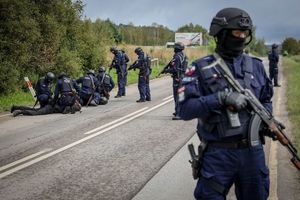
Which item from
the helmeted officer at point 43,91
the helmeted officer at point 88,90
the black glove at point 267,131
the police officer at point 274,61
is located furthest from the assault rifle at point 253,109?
the police officer at point 274,61

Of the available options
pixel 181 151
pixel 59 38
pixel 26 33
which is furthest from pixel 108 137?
pixel 59 38

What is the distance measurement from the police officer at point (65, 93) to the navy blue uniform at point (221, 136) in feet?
37.4

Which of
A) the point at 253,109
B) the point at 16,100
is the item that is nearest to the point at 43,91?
the point at 16,100

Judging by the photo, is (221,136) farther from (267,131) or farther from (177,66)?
(177,66)

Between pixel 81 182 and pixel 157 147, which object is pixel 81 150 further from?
pixel 81 182

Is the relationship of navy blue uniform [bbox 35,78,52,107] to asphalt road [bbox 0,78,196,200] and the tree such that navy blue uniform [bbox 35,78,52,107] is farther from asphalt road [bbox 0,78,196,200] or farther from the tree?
the tree

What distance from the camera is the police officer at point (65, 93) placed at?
1500 centimetres

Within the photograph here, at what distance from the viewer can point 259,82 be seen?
4.03m

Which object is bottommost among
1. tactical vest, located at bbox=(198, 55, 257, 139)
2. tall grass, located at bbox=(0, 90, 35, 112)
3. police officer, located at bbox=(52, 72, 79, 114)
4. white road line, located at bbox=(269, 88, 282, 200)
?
tall grass, located at bbox=(0, 90, 35, 112)

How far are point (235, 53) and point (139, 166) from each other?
4407 mm


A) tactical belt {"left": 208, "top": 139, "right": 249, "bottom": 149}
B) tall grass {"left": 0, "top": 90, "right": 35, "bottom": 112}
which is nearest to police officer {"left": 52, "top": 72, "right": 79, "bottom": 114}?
tall grass {"left": 0, "top": 90, "right": 35, "bottom": 112}

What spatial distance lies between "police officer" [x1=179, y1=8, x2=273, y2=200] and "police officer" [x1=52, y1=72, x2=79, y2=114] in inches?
449

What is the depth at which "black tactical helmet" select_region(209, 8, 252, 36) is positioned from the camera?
12.6 feet

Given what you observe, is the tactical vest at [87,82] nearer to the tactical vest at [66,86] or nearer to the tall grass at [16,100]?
the tactical vest at [66,86]
